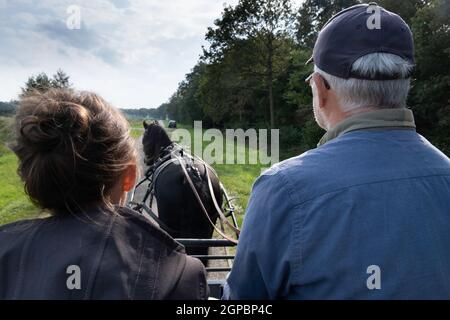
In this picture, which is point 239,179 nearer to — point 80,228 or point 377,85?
point 377,85

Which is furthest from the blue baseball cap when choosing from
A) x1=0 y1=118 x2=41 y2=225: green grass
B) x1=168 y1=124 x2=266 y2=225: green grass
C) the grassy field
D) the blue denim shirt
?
x1=168 y1=124 x2=266 y2=225: green grass

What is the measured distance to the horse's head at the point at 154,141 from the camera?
5406mm

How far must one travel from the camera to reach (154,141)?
5461 millimetres

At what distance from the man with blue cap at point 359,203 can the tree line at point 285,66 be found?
13.5 metres

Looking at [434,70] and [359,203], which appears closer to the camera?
[359,203]

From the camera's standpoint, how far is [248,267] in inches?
51.6

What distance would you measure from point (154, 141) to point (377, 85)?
14.3ft

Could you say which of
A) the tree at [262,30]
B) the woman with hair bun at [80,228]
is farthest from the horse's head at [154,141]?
the tree at [262,30]

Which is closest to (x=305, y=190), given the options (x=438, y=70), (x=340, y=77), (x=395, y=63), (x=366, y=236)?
(x=366, y=236)

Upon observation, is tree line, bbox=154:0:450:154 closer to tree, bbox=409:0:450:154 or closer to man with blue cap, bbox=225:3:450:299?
tree, bbox=409:0:450:154

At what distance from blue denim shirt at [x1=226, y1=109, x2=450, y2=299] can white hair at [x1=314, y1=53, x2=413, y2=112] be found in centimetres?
11

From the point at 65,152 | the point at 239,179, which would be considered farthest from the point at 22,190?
the point at 239,179

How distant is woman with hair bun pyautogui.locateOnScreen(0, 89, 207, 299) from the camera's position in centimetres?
113

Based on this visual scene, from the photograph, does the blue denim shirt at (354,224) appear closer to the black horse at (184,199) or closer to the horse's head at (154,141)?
the black horse at (184,199)
